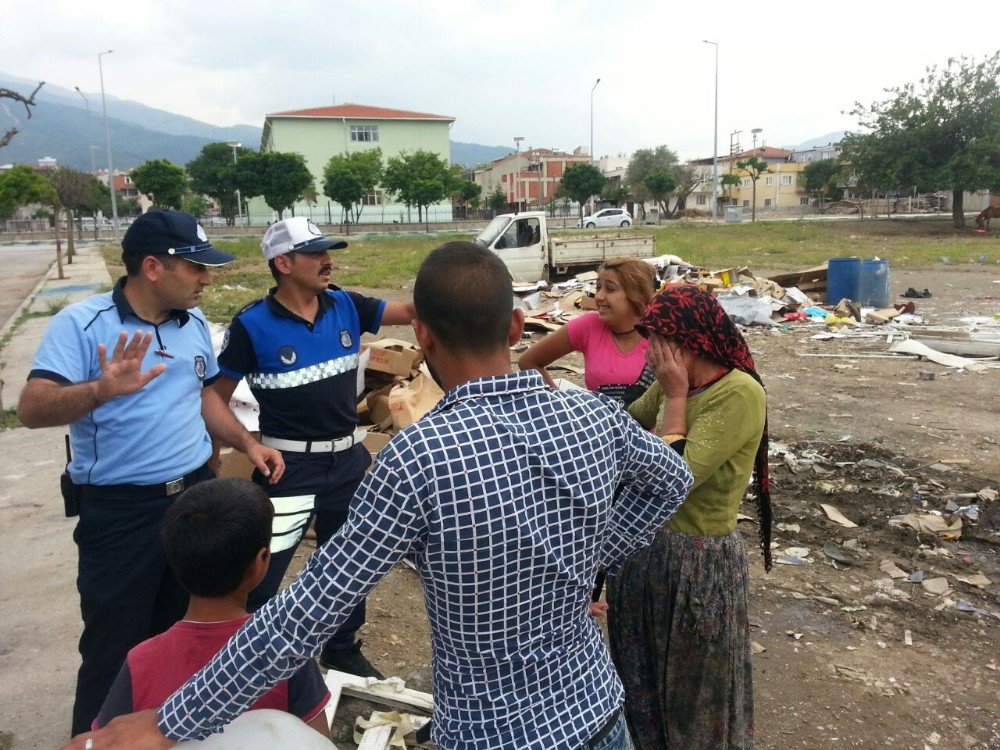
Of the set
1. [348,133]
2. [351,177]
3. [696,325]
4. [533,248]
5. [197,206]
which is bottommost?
[696,325]

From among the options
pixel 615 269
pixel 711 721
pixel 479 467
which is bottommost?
pixel 711 721

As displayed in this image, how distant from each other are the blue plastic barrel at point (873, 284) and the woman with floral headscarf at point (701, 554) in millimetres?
12957

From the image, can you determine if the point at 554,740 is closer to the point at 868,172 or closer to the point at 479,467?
the point at 479,467

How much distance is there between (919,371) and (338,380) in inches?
329

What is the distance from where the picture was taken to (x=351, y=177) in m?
48.5

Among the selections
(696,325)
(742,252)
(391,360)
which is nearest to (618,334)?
(696,325)

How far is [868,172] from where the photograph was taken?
110ft

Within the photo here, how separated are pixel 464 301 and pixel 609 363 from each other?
6.57ft

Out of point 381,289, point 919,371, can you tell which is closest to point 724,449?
point 919,371

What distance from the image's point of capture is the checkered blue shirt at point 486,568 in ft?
3.88

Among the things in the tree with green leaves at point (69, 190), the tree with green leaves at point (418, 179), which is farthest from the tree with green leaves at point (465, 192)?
the tree with green leaves at point (69, 190)

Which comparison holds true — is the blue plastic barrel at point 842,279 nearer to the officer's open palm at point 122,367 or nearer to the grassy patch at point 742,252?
the grassy patch at point 742,252

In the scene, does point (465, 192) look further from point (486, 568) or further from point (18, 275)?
point (486, 568)

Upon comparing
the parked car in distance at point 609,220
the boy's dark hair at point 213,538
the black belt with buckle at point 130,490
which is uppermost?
the parked car in distance at point 609,220
